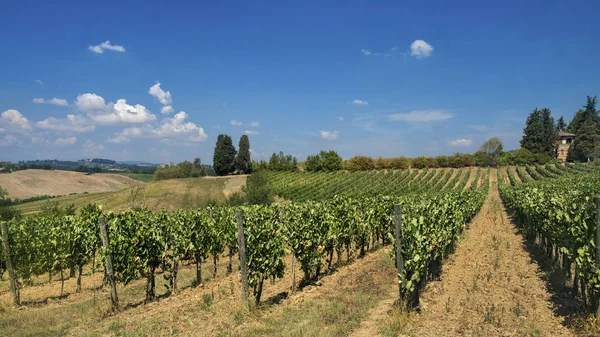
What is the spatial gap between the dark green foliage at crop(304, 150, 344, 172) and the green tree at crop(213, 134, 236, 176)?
20.1 m

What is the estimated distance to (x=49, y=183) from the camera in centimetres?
8962

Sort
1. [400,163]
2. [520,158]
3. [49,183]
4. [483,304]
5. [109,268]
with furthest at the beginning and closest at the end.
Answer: [49,183]
[400,163]
[520,158]
[109,268]
[483,304]

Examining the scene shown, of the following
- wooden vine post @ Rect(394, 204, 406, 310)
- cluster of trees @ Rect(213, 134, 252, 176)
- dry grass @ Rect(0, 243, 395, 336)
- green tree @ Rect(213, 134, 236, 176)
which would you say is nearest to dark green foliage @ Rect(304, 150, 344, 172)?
cluster of trees @ Rect(213, 134, 252, 176)

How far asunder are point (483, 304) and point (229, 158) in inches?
3299

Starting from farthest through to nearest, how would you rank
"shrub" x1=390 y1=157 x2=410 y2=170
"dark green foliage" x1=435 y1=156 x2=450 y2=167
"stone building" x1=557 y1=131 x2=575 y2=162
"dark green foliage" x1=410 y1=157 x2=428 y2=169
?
"stone building" x1=557 y1=131 x2=575 y2=162
"shrub" x1=390 y1=157 x2=410 y2=170
"dark green foliage" x1=410 y1=157 x2=428 y2=169
"dark green foliage" x1=435 y1=156 x2=450 y2=167

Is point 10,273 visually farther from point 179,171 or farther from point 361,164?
point 179,171

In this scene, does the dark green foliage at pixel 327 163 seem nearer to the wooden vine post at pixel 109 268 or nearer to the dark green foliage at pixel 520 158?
the dark green foliage at pixel 520 158

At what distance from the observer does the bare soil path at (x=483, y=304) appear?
609cm

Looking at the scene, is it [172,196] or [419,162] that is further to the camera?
[419,162]

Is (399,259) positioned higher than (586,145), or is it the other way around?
(586,145)

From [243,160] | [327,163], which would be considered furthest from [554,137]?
[243,160]

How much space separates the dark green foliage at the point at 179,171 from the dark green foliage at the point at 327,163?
3790 cm

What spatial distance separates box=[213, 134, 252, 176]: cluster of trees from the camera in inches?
3452

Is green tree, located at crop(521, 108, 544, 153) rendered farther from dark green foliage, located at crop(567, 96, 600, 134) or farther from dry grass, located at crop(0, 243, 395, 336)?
dry grass, located at crop(0, 243, 395, 336)
